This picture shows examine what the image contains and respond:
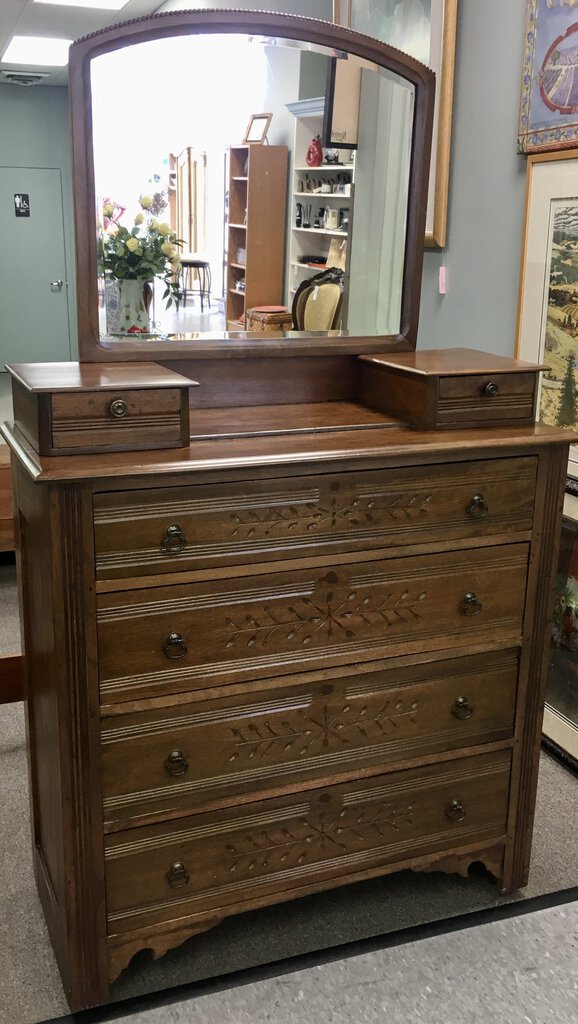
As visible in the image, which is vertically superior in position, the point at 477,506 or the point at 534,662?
the point at 477,506

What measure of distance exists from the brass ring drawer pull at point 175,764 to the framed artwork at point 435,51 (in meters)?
2.16

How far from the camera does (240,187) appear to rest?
207 centimetres

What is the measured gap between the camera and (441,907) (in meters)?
2.12

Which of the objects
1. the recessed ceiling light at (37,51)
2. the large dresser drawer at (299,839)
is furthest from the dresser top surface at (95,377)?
the recessed ceiling light at (37,51)

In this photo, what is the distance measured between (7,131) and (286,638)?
354 inches

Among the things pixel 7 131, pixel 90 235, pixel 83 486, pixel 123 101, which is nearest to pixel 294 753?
pixel 83 486

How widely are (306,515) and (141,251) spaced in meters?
0.68

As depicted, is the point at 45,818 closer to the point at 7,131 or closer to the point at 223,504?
the point at 223,504

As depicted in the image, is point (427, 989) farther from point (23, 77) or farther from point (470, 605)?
point (23, 77)

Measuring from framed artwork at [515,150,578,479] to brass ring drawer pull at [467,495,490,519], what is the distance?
3.01 feet

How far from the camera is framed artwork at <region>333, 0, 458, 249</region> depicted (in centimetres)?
309

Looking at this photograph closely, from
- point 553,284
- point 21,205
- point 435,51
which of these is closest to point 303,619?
point 553,284

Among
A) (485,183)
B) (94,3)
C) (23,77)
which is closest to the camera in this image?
(485,183)

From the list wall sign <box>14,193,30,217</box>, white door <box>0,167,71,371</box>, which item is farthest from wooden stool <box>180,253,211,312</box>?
wall sign <box>14,193,30,217</box>
